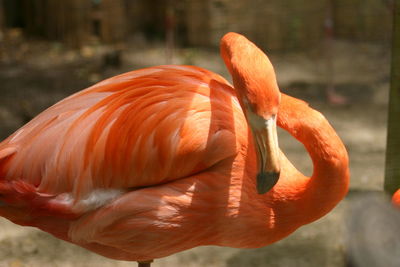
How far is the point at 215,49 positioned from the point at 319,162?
4.71 m

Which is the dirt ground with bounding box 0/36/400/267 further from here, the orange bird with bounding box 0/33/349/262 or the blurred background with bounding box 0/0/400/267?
the orange bird with bounding box 0/33/349/262

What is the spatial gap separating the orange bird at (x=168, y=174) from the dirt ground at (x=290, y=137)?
32cm

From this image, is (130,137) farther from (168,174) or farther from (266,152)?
(266,152)

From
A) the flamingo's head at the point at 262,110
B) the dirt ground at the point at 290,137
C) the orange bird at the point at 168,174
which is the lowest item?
the dirt ground at the point at 290,137

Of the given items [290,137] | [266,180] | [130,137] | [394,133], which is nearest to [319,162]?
[266,180]

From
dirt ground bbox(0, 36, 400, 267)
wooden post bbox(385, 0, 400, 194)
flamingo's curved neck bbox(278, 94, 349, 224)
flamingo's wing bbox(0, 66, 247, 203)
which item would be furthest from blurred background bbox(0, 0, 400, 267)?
flamingo's wing bbox(0, 66, 247, 203)

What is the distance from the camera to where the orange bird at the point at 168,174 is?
198 centimetres

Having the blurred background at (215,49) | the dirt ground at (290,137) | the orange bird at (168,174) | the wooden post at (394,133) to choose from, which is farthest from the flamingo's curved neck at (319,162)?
the blurred background at (215,49)

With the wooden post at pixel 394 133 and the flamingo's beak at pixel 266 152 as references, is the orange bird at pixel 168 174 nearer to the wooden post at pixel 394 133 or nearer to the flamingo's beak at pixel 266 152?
the flamingo's beak at pixel 266 152

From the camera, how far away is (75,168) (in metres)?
2.07

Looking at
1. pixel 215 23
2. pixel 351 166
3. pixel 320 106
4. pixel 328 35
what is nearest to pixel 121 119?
pixel 351 166

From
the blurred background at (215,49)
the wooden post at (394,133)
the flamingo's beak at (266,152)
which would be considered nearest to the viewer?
the flamingo's beak at (266,152)

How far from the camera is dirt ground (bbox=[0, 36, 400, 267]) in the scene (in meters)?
0.66

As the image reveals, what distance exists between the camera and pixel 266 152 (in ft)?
5.73
